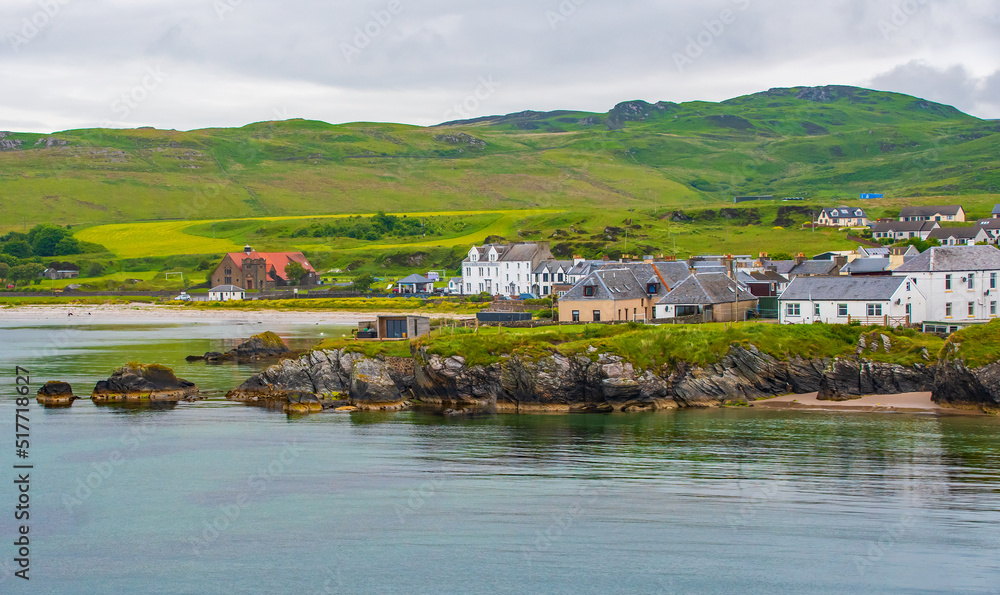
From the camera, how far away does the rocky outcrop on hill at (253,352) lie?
73.1m

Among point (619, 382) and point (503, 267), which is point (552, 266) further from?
point (619, 382)

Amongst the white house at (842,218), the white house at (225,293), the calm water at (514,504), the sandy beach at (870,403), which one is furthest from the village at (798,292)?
the white house at (842,218)

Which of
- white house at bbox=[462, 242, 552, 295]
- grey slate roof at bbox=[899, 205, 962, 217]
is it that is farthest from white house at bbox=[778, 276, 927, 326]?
grey slate roof at bbox=[899, 205, 962, 217]

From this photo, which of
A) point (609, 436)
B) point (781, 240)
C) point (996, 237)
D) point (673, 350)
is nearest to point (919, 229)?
point (996, 237)

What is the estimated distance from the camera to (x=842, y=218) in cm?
17925

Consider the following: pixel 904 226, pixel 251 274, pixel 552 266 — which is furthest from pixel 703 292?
pixel 251 274

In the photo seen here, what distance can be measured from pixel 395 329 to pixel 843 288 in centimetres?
3105

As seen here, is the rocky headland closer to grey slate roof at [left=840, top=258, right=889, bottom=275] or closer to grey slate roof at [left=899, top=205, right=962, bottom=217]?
grey slate roof at [left=840, top=258, right=889, bottom=275]

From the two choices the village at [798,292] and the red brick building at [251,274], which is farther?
the red brick building at [251,274]

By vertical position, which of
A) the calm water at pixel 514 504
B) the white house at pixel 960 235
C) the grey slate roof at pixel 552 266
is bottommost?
the calm water at pixel 514 504

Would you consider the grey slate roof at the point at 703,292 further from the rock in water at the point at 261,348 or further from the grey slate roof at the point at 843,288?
the rock in water at the point at 261,348

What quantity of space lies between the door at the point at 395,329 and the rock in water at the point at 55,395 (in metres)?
20.9

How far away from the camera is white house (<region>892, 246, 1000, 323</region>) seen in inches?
2297

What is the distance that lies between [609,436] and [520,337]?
12223 mm
